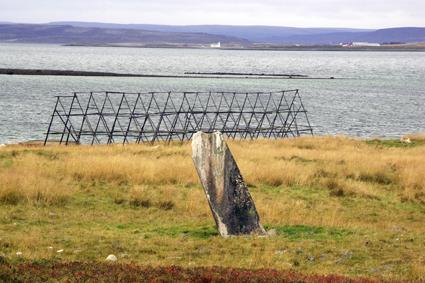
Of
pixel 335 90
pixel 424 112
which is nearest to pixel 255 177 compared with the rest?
pixel 424 112

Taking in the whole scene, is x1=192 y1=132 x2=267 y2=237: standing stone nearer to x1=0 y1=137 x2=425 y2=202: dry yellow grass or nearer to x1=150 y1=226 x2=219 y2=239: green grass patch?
x1=150 y1=226 x2=219 y2=239: green grass patch

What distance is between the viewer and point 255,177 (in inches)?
981

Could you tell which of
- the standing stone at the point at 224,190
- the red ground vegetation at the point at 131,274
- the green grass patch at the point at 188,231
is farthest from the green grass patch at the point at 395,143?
the red ground vegetation at the point at 131,274

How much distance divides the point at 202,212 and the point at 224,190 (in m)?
3.70

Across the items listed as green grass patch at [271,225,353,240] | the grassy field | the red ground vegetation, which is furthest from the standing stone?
the red ground vegetation

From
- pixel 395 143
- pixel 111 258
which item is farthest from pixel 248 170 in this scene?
pixel 395 143

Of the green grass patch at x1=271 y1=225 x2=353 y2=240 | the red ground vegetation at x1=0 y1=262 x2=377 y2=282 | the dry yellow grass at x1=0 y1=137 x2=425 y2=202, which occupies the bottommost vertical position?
the dry yellow grass at x1=0 y1=137 x2=425 y2=202

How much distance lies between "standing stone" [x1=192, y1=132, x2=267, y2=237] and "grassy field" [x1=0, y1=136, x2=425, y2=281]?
0.50m

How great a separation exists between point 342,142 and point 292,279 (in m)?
33.4

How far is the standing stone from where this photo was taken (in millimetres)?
15867

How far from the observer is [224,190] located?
627 inches

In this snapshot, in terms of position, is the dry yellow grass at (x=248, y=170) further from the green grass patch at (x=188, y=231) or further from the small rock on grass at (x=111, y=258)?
the small rock on grass at (x=111, y=258)

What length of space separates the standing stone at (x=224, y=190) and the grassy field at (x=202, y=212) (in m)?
0.50

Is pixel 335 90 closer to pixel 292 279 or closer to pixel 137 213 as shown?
pixel 137 213
